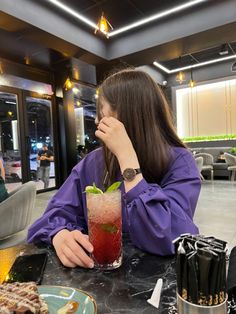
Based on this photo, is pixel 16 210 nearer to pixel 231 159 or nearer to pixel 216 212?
pixel 216 212

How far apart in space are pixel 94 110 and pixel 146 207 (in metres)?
0.95

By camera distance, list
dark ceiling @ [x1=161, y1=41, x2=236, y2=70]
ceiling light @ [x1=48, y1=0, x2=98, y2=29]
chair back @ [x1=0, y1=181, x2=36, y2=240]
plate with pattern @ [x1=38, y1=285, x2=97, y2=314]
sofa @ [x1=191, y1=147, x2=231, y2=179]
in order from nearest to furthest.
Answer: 1. plate with pattern @ [x1=38, y1=285, x2=97, y2=314]
2. chair back @ [x1=0, y1=181, x2=36, y2=240]
3. ceiling light @ [x1=48, y1=0, x2=98, y2=29]
4. dark ceiling @ [x1=161, y1=41, x2=236, y2=70]
5. sofa @ [x1=191, y1=147, x2=231, y2=179]

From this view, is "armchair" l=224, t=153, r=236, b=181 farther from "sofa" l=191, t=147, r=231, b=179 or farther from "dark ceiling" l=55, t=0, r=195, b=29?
"dark ceiling" l=55, t=0, r=195, b=29

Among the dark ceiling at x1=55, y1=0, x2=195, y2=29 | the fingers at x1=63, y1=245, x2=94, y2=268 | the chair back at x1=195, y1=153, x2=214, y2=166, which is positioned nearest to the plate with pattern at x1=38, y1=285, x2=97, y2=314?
the fingers at x1=63, y1=245, x2=94, y2=268

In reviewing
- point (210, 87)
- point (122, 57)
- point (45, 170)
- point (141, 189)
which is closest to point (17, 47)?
point (122, 57)

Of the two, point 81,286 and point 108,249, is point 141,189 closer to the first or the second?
point 108,249

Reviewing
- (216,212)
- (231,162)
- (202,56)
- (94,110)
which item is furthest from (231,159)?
(94,110)

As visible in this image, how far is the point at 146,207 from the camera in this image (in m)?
0.75

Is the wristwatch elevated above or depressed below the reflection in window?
below

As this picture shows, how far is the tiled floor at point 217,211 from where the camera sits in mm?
3223

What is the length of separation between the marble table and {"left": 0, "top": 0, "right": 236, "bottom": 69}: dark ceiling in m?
3.93

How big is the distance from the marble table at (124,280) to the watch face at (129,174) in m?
0.22

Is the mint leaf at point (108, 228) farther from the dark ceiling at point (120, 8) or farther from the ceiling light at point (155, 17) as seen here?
the ceiling light at point (155, 17)

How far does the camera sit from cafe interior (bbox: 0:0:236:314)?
0.55 m
